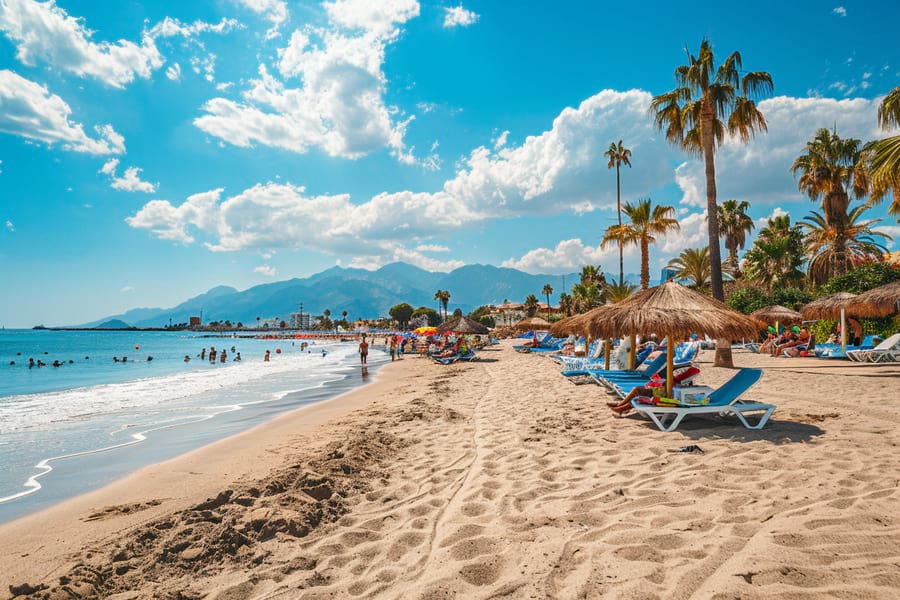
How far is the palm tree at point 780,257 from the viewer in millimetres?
29625

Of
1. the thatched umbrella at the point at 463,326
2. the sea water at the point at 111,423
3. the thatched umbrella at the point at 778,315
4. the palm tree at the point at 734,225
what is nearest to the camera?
the sea water at the point at 111,423

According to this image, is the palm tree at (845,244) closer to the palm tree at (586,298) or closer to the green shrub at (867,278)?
the green shrub at (867,278)

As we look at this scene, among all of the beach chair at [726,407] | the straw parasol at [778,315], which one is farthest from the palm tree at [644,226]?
the beach chair at [726,407]

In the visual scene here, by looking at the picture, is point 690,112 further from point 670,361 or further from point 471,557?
point 471,557

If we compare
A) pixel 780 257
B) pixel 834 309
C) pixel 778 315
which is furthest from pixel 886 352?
pixel 780 257

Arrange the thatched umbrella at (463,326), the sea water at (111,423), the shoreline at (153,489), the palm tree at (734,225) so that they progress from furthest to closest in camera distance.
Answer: the palm tree at (734,225)
the thatched umbrella at (463,326)
the sea water at (111,423)
the shoreline at (153,489)

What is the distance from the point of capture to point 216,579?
308 cm

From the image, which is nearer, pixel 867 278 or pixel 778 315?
pixel 867 278

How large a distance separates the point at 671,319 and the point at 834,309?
50.1ft

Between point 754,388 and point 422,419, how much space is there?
7.62 meters

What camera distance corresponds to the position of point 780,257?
29672mm

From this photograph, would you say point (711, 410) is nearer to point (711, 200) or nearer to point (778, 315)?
point (711, 200)

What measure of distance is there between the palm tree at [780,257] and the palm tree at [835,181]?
459cm

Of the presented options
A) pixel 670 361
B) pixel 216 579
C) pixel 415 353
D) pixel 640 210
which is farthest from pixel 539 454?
pixel 415 353
